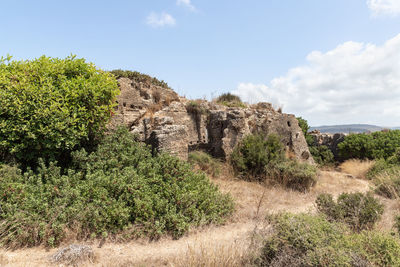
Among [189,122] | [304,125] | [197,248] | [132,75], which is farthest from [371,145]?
[197,248]

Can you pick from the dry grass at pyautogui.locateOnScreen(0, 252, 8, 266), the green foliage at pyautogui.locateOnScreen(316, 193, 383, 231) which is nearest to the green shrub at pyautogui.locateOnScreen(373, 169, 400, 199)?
the green foliage at pyautogui.locateOnScreen(316, 193, 383, 231)

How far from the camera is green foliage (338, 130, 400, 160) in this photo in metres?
14.2

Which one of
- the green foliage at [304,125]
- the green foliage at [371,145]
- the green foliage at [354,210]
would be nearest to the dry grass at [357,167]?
the green foliage at [371,145]

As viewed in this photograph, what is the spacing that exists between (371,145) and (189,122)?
1160cm

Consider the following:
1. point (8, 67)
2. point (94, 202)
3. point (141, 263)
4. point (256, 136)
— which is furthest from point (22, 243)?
point (256, 136)

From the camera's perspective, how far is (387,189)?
28.9 feet

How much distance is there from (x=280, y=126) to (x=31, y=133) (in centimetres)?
1114

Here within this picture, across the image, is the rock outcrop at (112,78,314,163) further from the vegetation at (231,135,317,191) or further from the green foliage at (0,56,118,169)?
the green foliage at (0,56,118,169)

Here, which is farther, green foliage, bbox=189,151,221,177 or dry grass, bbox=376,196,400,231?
green foliage, bbox=189,151,221,177

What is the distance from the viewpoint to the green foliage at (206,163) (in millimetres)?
9578

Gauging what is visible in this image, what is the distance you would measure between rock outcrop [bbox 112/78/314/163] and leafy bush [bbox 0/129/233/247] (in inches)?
75.2

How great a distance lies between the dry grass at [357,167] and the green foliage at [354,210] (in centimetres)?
825

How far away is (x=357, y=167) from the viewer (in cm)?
1365

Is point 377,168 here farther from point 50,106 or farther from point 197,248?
point 50,106
